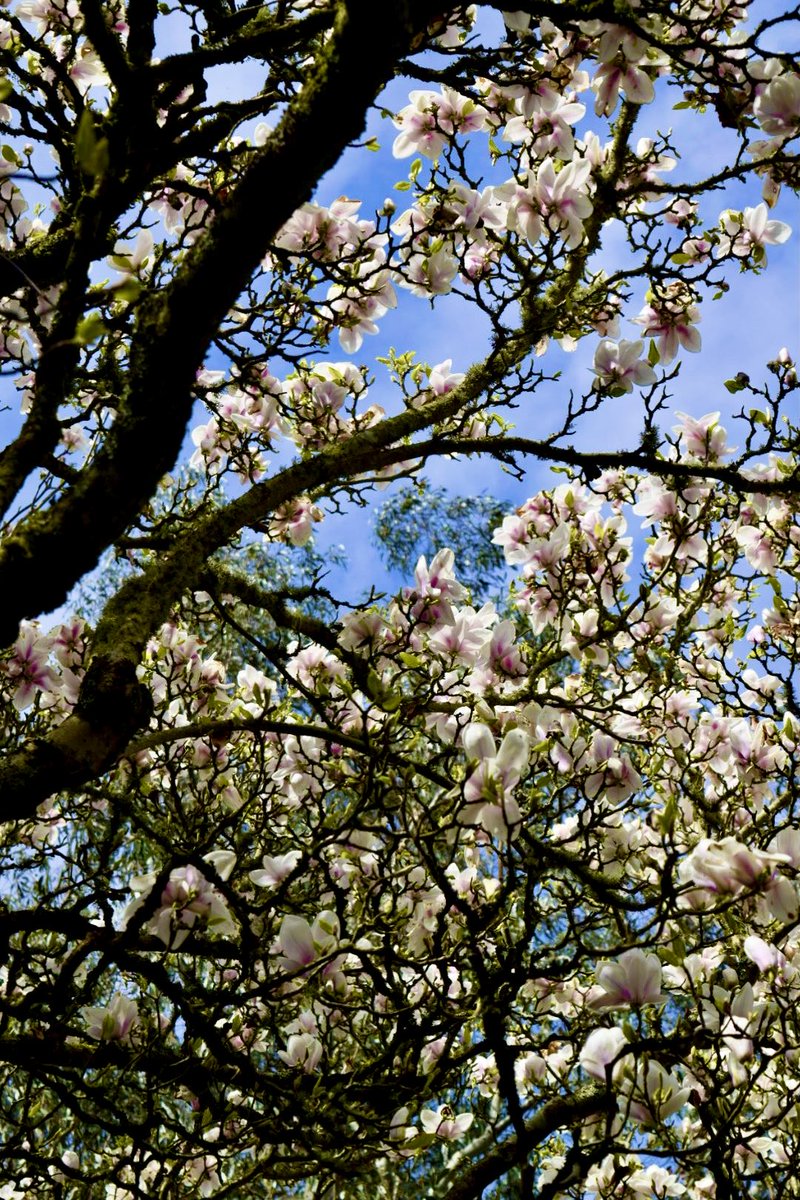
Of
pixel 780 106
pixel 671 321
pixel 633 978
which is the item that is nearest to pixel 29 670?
pixel 633 978

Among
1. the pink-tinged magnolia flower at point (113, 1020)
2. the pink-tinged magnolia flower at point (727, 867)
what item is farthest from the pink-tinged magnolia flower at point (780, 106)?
the pink-tinged magnolia flower at point (113, 1020)

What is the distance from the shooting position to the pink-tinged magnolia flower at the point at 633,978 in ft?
7.23

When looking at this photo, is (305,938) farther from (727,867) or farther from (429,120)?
(429,120)

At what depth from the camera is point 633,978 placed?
2.22 metres

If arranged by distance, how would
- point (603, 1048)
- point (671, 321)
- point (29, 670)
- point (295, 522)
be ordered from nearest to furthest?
point (603, 1048)
point (29, 670)
point (671, 321)
point (295, 522)

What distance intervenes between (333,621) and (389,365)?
1095mm

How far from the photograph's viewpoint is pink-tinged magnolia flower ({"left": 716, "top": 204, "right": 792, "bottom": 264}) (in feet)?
12.0

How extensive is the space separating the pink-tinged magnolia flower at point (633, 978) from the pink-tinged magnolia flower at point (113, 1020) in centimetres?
123

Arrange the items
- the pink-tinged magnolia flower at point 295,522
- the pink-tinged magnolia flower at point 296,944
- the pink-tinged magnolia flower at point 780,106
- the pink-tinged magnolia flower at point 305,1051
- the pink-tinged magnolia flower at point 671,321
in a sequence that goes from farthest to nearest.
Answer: the pink-tinged magnolia flower at point 295,522, the pink-tinged magnolia flower at point 671,321, the pink-tinged magnolia flower at point 780,106, the pink-tinged magnolia flower at point 305,1051, the pink-tinged magnolia flower at point 296,944

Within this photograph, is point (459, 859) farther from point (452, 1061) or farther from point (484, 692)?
point (452, 1061)

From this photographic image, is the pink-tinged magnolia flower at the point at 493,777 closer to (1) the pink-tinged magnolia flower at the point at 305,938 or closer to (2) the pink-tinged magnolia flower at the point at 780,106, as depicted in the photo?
(1) the pink-tinged magnolia flower at the point at 305,938

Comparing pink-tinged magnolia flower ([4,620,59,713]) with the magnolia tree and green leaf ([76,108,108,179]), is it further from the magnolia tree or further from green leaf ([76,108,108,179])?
green leaf ([76,108,108,179])

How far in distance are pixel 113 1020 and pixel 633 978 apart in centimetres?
130

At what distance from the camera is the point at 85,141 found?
1436mm
